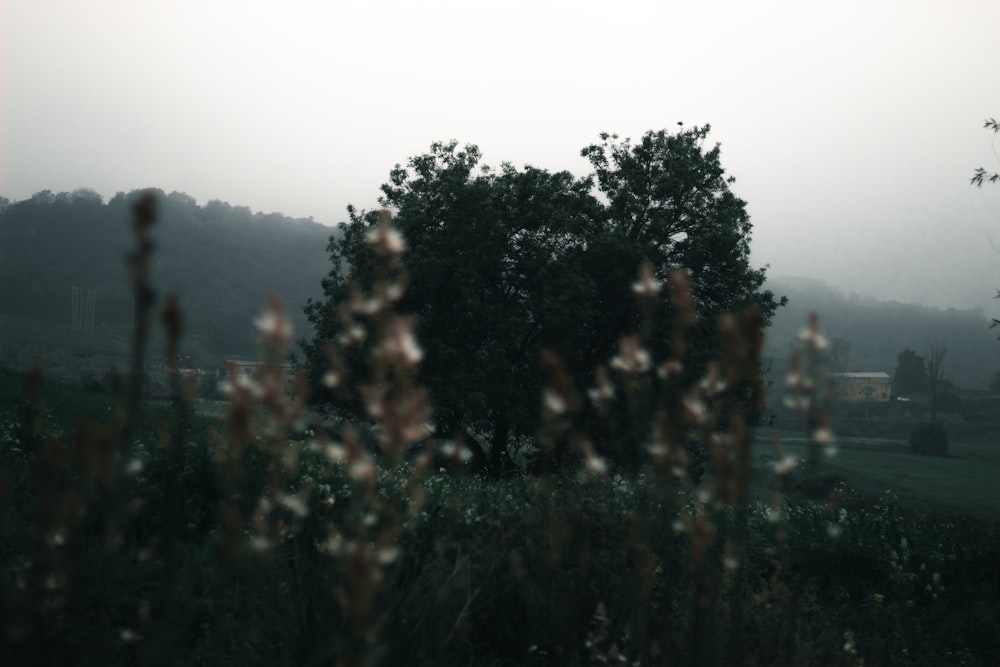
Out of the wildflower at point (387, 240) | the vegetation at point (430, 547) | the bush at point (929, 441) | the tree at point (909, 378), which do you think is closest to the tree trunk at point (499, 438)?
the vegetation at point (430, 547)

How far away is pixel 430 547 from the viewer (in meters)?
5.70

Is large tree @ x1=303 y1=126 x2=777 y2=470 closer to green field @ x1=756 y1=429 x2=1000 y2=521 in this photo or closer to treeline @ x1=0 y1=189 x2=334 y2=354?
green field @ x1=756 y1=429 x2=1000 y2=521

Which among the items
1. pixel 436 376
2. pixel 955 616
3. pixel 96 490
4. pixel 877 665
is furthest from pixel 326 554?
pixel 436 376

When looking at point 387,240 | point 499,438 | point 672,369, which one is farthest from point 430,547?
point 499,438

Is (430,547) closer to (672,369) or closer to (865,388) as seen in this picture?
(672,369)

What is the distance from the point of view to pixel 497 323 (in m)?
20.1

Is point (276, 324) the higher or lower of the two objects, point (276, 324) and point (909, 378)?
the higher

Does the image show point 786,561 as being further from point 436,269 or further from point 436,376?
point 436,269

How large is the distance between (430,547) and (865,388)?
118452 millimetres

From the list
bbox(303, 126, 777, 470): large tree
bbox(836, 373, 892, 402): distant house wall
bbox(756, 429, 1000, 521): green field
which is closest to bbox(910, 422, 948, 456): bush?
bbox(756, 429, 1000, 521): green field

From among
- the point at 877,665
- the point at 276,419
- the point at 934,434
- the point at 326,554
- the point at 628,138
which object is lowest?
the point at 934,434

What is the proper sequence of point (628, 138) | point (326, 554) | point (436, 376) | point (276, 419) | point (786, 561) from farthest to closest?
point (628, 138) → point (436, 376) → point (326, 554) → point (786, 561) → point (276, 419)

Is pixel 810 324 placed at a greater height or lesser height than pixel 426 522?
greater

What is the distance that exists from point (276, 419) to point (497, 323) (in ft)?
60.5
